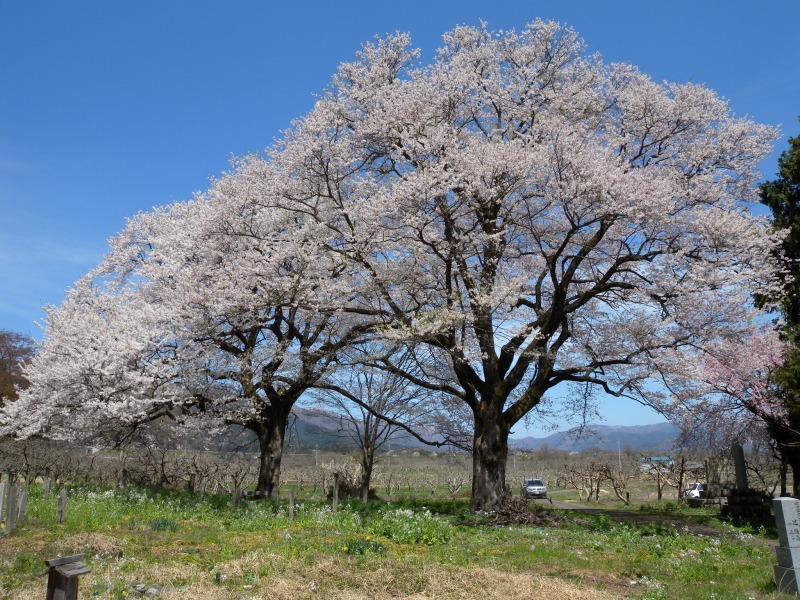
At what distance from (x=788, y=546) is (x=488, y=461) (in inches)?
334

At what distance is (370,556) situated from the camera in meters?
8.16

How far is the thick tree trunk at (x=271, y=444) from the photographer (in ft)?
61.6

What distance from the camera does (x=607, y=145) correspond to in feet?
53.6

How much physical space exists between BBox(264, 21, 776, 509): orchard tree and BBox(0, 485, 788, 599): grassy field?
4.27 m

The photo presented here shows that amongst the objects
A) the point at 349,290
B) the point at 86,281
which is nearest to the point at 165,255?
the point at 86,281

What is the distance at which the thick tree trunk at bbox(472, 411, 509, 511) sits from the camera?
→ 1495cm

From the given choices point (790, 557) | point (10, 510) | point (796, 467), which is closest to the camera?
point (790, 557)

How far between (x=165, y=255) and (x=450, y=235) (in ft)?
31.6

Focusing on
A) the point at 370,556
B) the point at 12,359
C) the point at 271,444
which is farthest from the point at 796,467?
the point at 12,359

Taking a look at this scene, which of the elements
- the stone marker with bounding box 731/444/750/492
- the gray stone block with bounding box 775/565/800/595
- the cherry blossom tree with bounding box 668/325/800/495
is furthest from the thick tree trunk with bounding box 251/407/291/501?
the gray stone block with bounding box 775/565/800/595

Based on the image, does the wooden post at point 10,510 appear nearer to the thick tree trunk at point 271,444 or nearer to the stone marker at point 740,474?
the thick tree trunk at point 271,444

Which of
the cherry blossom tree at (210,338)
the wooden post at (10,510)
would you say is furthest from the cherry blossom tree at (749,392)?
the wooden post at (10,510)

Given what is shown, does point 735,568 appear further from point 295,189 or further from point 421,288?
point 295,189

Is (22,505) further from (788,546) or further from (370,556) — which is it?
(788,546)
